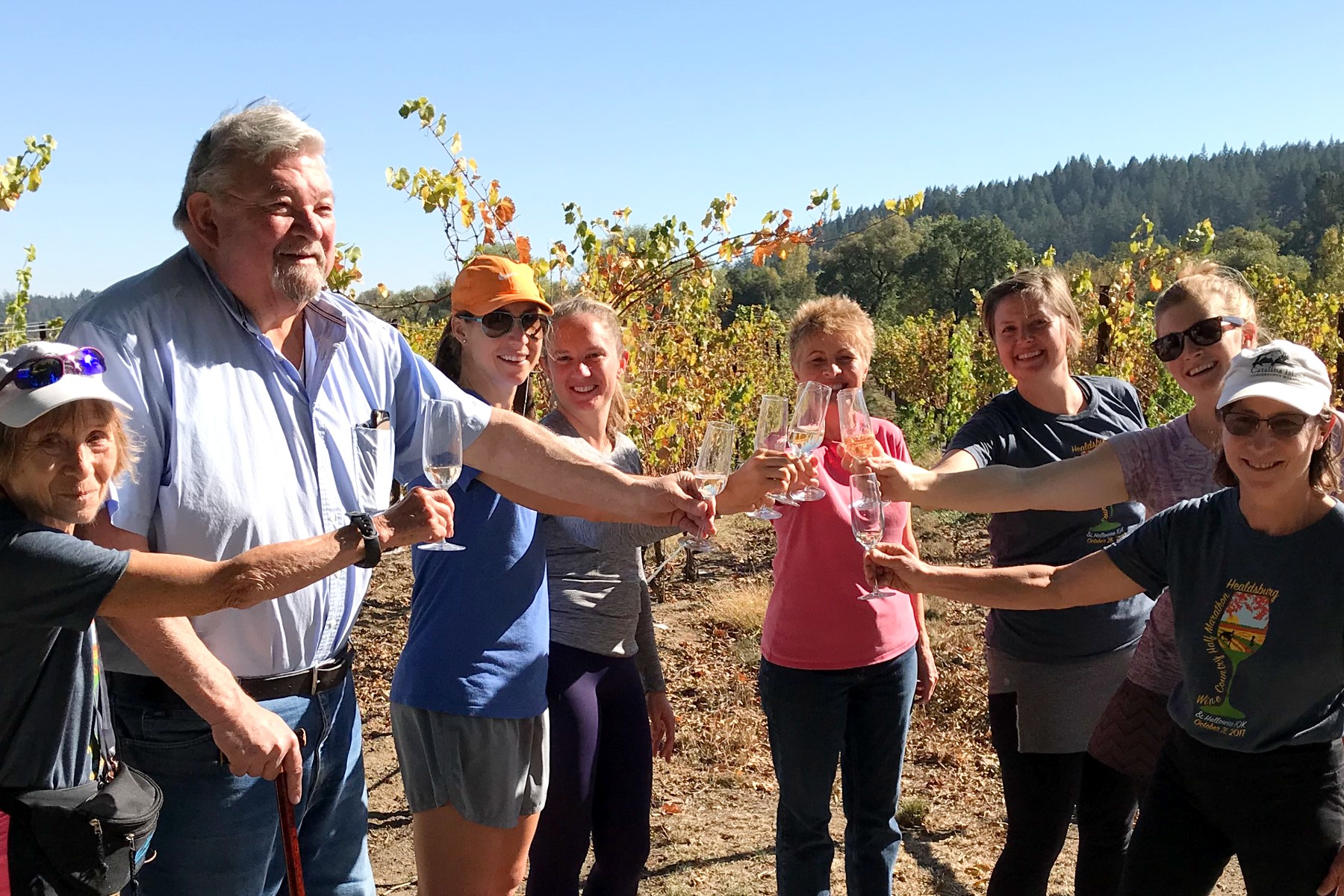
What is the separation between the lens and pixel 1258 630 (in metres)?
2.12

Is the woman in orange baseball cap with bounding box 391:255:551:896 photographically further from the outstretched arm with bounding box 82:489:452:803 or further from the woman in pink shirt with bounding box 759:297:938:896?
the woman in pink shirt with bounding box 759:297:938:896

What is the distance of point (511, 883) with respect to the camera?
2477 mm

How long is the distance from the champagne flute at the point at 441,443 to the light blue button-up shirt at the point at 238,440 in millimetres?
87

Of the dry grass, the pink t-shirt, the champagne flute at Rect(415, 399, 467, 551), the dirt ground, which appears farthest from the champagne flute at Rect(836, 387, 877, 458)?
the dry grass

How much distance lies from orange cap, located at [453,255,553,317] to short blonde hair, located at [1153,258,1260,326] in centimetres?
167

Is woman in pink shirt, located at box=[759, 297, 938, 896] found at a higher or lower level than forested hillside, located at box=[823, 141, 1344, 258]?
lower

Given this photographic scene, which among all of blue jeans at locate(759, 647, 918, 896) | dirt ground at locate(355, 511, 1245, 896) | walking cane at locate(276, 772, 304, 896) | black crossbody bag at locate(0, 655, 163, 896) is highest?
black crossbody bag at locate(0, 655, 163, 896)

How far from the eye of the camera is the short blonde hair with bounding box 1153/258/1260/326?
2668 millimetres

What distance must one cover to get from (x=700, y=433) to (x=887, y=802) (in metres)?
4.97

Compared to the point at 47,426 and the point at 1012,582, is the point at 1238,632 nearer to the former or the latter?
the point at 1012,582

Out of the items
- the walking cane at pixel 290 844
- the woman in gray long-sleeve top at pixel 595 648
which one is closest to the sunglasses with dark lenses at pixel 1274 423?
the woman in gray long-sleeve top at pixel 595 648

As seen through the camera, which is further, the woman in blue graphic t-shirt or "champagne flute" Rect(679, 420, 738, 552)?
the woman in blue graphic t-shirt

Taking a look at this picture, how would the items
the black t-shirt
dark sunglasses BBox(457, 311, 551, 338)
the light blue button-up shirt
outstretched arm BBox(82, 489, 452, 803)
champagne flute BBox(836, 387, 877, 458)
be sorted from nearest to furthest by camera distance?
1. the black t-shirt
2. outstretched arm BBox(82, 489, 452, 803)
3. the light blue button-up shirt
4. champagne flute BBox(836, 387, 877, 458)
5. dark sunglasses BBox(457, 311, 551, 338)

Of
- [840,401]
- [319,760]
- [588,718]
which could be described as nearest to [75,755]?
[319,760]
